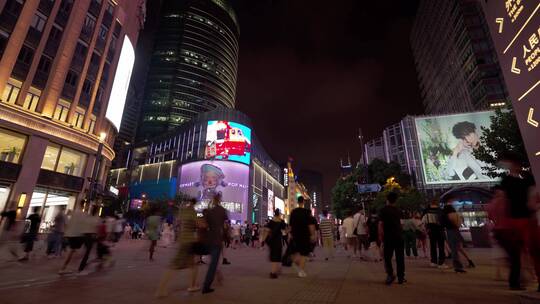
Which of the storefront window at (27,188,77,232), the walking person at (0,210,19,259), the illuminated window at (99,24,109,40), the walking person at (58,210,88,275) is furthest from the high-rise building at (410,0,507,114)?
the storefront window at (27,188,77,232)

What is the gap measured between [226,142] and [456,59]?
5142 centimetres

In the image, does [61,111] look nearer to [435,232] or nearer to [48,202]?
[48,202]

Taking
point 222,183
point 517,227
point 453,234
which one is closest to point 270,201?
point 222,183

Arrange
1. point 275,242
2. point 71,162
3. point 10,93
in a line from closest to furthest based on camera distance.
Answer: point 275,242 < point 10,93 < point 71,162

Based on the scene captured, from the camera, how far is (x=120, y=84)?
102ft

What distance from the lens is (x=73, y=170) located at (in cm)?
2475

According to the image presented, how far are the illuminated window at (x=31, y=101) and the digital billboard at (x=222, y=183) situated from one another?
3000 centimetres

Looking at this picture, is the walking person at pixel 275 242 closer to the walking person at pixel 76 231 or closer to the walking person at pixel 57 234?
the walking person at pixel 76 231

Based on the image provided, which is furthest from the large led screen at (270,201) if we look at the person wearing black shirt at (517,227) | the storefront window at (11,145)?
the person wearing black shirt at (517,227)

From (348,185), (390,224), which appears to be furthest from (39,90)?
(348,185)

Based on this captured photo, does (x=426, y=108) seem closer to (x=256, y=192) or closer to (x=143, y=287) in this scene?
(x=256, y=192)

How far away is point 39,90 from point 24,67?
6.37 ft

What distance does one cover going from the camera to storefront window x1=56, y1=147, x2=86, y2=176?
23.7 m

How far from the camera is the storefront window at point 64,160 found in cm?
2256
